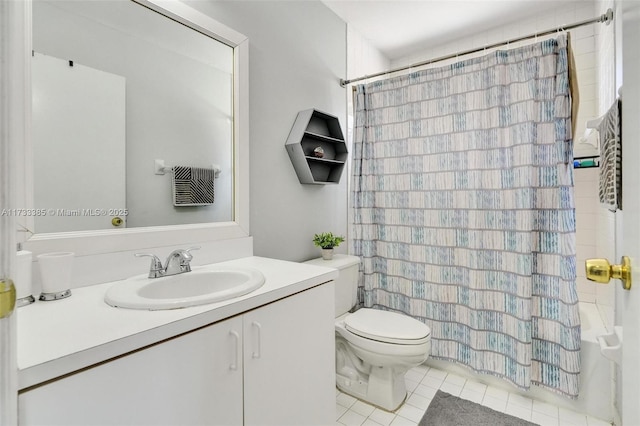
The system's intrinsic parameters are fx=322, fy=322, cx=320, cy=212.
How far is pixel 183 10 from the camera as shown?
1.41m

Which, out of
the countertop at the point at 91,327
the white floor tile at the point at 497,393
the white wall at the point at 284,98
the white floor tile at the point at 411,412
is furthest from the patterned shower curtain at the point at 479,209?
the countertop at the point at 91,327

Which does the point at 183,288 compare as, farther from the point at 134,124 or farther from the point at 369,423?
the point at 369,423

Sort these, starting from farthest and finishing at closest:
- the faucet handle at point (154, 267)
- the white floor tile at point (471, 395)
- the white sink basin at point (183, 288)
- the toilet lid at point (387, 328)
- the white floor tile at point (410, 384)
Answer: the white floor tile at point (410, 384), the white floor tile at point (471, 395), the toilet lid at point (387, 328), the faucet handle at point (154, 267), the white sink basin at point (183, 288)

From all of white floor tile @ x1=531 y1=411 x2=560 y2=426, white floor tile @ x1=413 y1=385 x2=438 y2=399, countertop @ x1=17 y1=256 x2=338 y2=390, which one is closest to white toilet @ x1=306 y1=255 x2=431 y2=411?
white floor tile @ x1=413 y1=385 x2=438 y2=399

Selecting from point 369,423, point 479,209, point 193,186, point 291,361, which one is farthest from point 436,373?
point 193,186

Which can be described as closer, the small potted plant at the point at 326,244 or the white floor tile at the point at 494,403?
the white floor tile at the point at 494,403

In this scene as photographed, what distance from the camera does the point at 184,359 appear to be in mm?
842

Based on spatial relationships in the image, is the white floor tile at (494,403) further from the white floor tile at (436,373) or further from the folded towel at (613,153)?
the folded towel at (613,153)

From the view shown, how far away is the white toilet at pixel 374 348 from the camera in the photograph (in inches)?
63.8

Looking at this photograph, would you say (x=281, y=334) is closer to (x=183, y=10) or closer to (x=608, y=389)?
(x=183, y=10)

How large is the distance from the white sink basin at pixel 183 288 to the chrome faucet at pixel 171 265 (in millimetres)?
24

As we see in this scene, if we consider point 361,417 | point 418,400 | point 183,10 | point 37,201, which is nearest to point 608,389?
point 418,400

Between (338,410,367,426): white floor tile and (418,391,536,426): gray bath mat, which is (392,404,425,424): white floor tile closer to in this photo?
(418,391,536,426): gray bath mat

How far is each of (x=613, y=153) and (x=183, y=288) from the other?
1.61m
